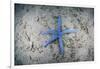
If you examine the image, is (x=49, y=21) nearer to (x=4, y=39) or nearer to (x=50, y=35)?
(x=50, y=35)

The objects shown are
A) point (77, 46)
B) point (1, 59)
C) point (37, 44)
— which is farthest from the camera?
point (77, 46)

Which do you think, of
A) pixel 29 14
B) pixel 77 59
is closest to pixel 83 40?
pixel 77 59

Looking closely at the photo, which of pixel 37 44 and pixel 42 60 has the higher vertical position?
pixel 37 44

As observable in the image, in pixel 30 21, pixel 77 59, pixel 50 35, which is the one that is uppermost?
pixel 30 21

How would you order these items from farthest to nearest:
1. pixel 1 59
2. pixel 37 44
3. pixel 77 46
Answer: pixel 77 46 < pixel 37 44 < pixel 1 59

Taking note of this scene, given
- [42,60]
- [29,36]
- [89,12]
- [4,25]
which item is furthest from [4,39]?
[89,12]

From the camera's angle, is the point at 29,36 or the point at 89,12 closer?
the point at 29,36
